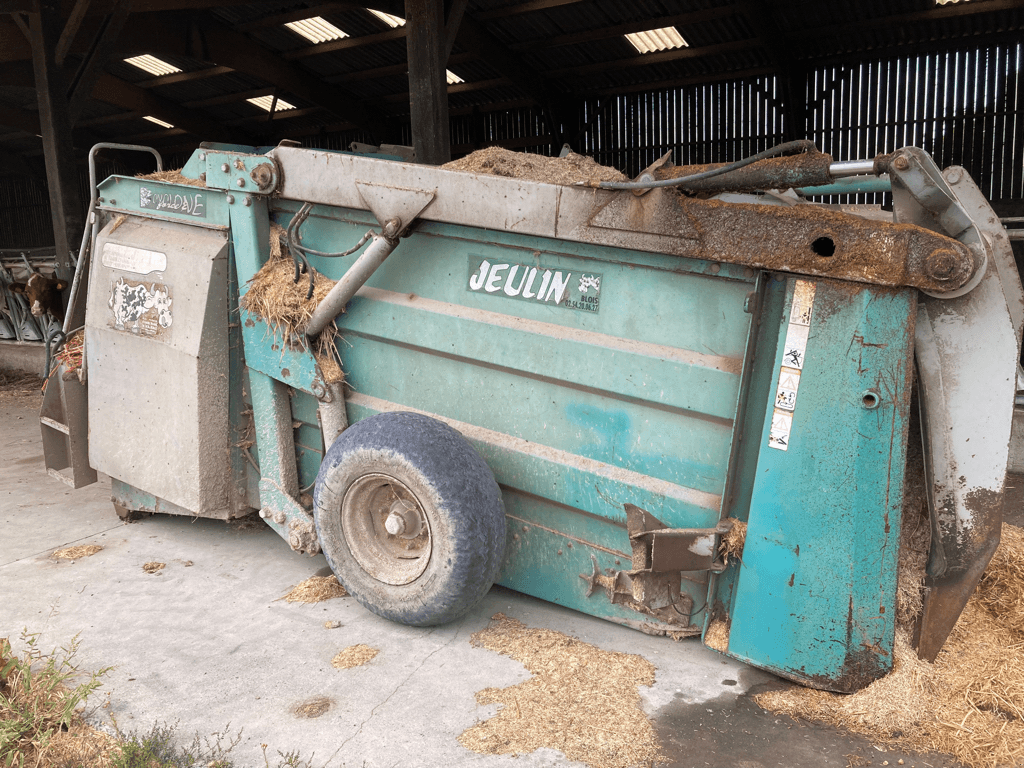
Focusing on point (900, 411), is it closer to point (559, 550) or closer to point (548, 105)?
point (559, 550)

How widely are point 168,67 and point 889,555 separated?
13.4m

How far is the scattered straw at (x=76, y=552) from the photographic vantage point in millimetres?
3596

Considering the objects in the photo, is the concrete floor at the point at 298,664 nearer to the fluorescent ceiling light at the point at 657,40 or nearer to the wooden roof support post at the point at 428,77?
the wooden roof support post at the point at 428,77

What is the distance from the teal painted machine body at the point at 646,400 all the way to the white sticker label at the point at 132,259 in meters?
0.39

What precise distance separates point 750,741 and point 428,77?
18.6 ft

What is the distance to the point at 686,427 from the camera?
8.11 feet

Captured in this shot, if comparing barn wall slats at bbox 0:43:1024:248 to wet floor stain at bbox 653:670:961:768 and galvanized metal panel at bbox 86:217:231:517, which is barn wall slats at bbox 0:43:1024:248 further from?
wet floor stain at bbox 653:670:961:768

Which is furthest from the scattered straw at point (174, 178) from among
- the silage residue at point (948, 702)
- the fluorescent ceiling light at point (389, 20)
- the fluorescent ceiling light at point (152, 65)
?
the fluorescent ceiling light at point (152, 65)

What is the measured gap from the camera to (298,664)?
8.66 ft

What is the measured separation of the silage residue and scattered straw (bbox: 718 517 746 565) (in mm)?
424

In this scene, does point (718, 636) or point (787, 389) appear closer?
point (787, 389)

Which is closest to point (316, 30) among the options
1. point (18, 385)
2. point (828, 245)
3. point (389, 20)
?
point (389, 20)

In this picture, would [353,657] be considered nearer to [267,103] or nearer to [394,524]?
[394,524]

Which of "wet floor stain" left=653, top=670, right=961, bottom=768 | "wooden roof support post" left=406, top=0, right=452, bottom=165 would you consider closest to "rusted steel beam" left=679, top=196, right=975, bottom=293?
"wet floor stain" left=653, top=670, right=961, bottom=768
